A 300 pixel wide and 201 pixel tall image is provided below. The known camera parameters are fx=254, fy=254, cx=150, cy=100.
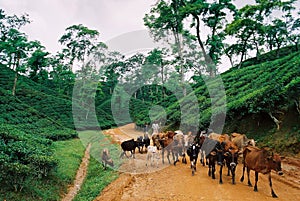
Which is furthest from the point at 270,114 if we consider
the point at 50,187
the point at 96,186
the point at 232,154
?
the point at 50,187

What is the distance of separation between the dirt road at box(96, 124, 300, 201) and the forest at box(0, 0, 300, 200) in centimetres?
255

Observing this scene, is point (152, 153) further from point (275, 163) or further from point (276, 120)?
point (276, 120)

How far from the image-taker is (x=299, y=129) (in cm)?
1284

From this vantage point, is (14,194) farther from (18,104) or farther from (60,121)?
(60,121)

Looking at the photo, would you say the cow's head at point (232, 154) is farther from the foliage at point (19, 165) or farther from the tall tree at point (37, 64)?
the tall tree at point (37, 64)

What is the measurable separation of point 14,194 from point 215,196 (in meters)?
7.94

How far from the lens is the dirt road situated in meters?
8.75

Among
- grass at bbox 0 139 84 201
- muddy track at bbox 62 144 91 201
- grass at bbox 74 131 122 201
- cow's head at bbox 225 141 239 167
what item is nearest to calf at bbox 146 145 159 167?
grass at bbox 74 131 122 201

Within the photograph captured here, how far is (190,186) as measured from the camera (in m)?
9.72

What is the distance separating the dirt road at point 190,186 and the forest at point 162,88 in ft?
8.36

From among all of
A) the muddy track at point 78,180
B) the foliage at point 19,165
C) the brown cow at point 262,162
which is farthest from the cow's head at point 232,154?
the foliage at point 19,165

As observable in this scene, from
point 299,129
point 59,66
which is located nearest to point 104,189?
point 299,129

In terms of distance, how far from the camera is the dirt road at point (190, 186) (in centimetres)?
875

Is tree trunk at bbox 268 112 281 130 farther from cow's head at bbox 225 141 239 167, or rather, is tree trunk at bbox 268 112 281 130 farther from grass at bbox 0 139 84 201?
grass at bbox 0 139 84 201
